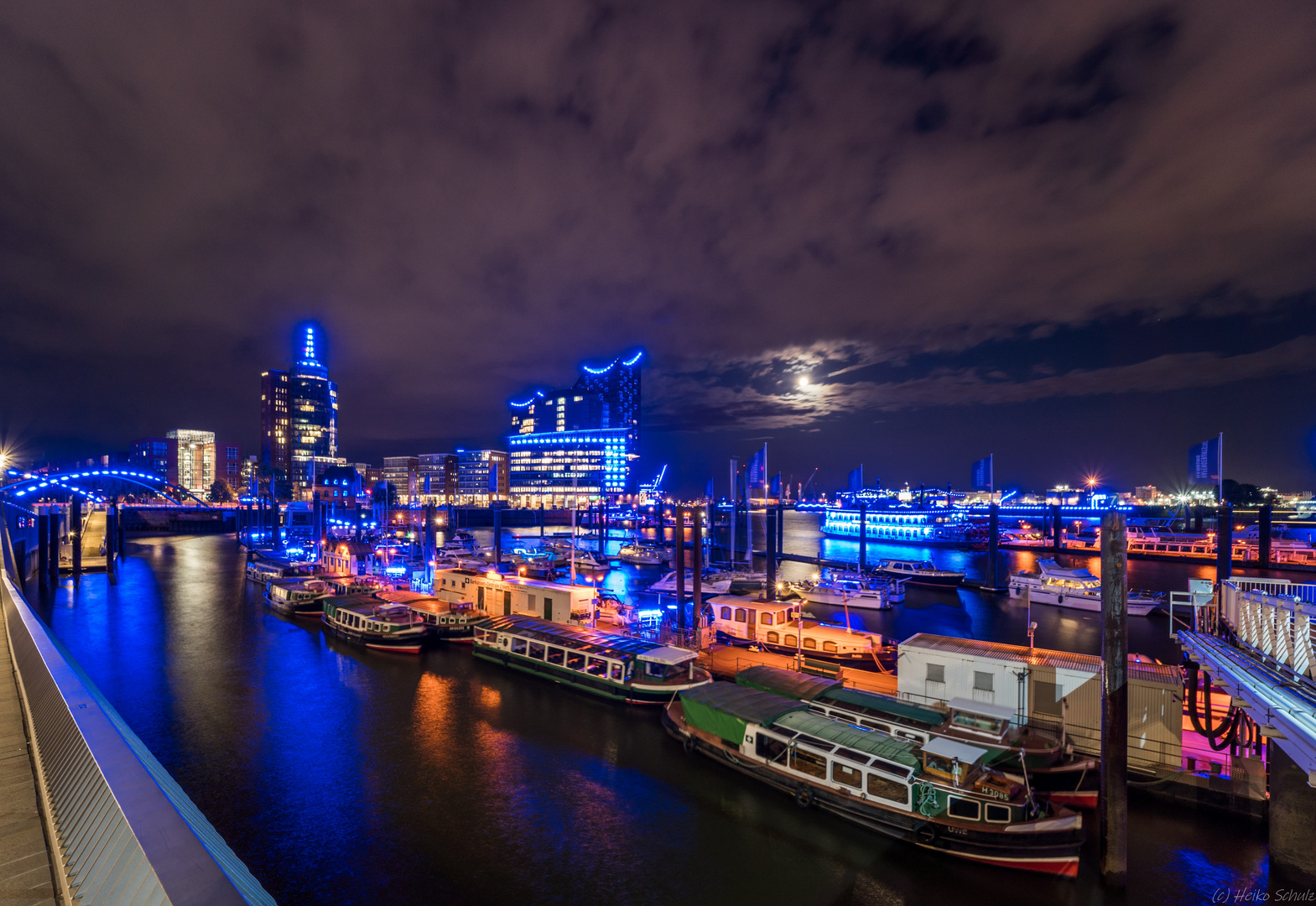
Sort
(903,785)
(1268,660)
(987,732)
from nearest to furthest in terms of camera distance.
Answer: (1268,660) < (903,785) < (987,732)

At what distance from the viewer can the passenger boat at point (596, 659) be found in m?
22.4

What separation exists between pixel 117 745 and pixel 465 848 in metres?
11.6

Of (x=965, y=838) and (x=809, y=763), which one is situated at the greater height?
(x=809, y=763)

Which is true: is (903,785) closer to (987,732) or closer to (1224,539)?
(987,732)

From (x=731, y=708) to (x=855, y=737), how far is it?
394 centimetres

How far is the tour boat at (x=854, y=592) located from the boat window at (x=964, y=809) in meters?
27.9

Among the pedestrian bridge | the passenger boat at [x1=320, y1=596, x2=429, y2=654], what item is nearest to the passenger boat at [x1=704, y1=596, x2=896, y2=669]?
the pedestrian bridge

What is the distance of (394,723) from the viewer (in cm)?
2167

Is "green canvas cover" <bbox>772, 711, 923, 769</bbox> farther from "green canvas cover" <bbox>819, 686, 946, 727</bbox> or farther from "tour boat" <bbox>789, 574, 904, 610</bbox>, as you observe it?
"tour boat" <bbox>789, 574, 904, 610</bbox>

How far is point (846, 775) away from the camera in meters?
14.9

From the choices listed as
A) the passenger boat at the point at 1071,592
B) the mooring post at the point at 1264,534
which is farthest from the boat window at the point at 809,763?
the mooring post at the point at 1264,534

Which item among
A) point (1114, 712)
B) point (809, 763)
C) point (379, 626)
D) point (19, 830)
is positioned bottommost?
point (379, 626)

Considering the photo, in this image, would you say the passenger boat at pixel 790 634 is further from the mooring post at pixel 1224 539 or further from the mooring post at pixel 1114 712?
the mooring post at pixel 1224 539

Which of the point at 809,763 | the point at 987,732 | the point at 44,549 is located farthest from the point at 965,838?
the point at 44,549
